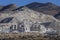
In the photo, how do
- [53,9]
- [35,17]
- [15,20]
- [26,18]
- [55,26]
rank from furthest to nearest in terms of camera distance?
[53,9]
[35,17]
[26,18]
[15,20]
[55,26]

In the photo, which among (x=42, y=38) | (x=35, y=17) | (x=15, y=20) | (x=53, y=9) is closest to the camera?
(x=42, y=38)

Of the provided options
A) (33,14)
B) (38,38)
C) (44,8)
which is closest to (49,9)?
(44,8)

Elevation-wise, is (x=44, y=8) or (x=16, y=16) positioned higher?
(x=44, y=8)

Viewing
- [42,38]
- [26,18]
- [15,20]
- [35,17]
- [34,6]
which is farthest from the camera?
[34,6]

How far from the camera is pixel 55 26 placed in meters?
84.1

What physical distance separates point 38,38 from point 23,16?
82.1 meters

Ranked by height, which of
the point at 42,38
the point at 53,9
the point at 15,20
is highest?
the point at 53,9

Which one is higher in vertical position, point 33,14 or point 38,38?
point 33,14

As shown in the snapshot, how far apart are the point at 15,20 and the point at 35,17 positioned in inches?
580

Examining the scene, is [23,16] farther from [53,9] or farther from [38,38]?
[38,38]

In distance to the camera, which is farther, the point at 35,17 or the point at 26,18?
the point at 35,17

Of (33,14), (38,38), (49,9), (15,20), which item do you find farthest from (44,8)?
(38,38)

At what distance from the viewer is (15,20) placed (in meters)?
92.8

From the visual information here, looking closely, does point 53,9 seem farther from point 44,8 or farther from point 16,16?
point 16,16
